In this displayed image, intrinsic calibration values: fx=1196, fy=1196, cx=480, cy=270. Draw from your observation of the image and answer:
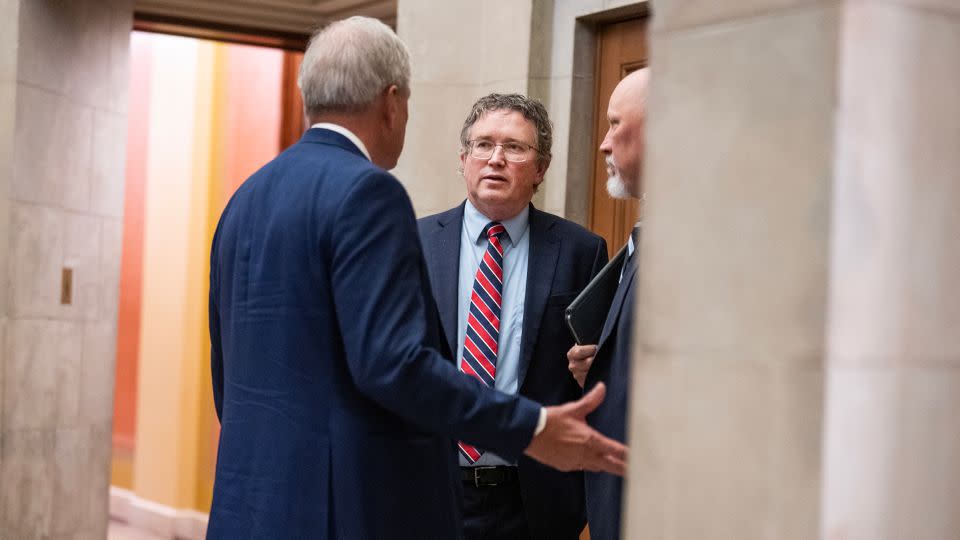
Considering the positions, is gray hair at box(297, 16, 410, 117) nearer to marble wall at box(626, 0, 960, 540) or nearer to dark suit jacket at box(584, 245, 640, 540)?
dark suit jacket at box(584, 245, 640, 540)

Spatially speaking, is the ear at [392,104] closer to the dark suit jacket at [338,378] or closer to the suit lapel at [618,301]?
the dark suit jacket at [338,378]

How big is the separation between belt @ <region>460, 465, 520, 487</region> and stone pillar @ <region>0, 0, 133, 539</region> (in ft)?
9.21

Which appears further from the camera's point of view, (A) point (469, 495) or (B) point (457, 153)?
(B) point (457, 153)

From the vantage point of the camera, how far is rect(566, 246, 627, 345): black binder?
250 cm

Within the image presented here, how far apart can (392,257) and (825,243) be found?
91cm

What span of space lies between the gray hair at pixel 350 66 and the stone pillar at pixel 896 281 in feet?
3.63

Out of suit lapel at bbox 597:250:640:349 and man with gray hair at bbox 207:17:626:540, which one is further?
suit lapel at bbox 597:250:640:349

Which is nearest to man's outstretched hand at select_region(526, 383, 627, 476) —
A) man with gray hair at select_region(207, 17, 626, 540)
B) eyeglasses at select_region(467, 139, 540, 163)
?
man with gray hair at select_region(207, 17, 626, 540)

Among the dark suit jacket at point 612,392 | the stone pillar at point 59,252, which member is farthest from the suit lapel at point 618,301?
the stone pillar at point 59,252

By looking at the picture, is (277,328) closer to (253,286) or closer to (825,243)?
(253,286)

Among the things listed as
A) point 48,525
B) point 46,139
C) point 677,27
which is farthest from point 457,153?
point 677,27

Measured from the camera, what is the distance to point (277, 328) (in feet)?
6.81

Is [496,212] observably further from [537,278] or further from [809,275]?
[809,275]

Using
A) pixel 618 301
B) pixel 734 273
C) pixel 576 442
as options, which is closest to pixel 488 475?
pixel 618 301
